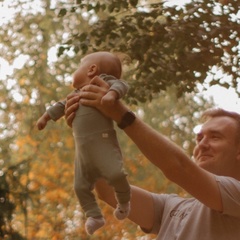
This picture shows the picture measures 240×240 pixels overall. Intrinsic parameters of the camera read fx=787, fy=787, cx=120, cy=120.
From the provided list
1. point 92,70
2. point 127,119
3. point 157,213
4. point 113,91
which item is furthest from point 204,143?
point 113,91

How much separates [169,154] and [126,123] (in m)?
0.34

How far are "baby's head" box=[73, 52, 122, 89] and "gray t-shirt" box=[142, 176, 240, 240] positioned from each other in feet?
2.46

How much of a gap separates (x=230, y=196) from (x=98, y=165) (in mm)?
792

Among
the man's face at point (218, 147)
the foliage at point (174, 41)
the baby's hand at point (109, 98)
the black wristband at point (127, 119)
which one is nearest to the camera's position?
the baby's hand at point (109, 98)

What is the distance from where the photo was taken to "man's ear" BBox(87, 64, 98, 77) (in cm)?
316

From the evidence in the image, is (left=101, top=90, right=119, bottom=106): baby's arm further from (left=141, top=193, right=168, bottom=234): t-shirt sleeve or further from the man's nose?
(left=141, top=193, right=168, bottom=234): t-shirt sleeve

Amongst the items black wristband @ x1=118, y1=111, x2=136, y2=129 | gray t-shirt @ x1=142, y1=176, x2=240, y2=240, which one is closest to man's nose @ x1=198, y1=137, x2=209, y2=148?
gray t-shirt @ x1=142, y1=176, x2=240, y2=240

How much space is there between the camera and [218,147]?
3.96m

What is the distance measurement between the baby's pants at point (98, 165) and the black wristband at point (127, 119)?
0.08 meters

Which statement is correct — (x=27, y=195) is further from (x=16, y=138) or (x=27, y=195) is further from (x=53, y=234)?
(x=16, y=138)

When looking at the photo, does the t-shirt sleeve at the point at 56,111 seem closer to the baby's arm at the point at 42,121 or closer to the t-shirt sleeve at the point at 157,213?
the baby's arm at the point at 42,121

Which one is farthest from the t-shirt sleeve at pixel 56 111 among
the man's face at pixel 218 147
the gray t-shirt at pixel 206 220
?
the man's face at pixel 218 147

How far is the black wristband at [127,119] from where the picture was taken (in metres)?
3.13

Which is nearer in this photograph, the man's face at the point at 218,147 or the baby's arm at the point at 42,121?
the baby's arm at the point at 42,121
